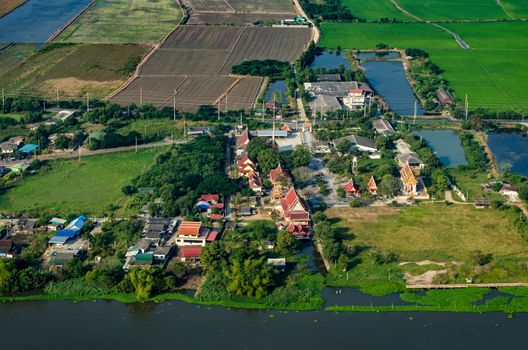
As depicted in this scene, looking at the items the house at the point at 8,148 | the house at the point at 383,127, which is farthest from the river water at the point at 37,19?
the house at the point at 383,127

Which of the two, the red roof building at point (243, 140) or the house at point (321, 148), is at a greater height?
the red roof building at point (243, 140)

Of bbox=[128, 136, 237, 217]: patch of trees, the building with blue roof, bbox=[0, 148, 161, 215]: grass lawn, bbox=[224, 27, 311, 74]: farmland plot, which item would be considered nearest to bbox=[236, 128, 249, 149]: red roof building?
bbox=[128, 136, 237, 217]: patch of trees

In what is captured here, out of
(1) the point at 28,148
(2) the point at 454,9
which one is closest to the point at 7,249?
(1) the point at 28,148

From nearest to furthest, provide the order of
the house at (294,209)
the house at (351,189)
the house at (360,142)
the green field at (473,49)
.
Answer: the house at (294,209)
the house at (351,189)
the house at (360,142)
the green field at (473,49)

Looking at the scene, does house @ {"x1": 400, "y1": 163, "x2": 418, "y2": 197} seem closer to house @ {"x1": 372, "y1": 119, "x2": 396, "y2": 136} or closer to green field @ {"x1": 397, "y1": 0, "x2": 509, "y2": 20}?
house @ {"x1": 372, "y1": 119, "x2": 396, "y2": 136}

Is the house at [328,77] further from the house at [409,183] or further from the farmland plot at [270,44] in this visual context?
the house at [409,183]

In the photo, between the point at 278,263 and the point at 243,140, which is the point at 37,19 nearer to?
the point at 243,140
